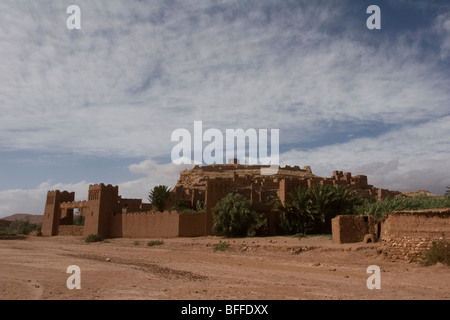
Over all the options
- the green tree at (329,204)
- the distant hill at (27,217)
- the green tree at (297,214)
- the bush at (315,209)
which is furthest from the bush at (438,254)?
the distant hill at (27,217)

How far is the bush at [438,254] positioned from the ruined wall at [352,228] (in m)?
4.40

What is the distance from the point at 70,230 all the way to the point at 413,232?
1359 inches

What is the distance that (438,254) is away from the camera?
12.9 metres

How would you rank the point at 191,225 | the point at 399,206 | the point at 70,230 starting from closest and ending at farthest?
the point at 399,206 → the point at 191,225 → the point at 70,230

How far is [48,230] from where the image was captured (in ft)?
134

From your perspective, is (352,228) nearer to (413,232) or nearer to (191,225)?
(413,232)

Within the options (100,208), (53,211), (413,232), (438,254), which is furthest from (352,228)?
(53,211)

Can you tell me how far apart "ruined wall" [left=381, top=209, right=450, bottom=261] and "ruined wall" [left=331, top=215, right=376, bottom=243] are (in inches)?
103

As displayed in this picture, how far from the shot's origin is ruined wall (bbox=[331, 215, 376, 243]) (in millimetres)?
17703

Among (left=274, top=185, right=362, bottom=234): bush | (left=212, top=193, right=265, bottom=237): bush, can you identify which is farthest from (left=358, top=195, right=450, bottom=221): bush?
(left=212, top=193, right=265, bottom=237): bush
